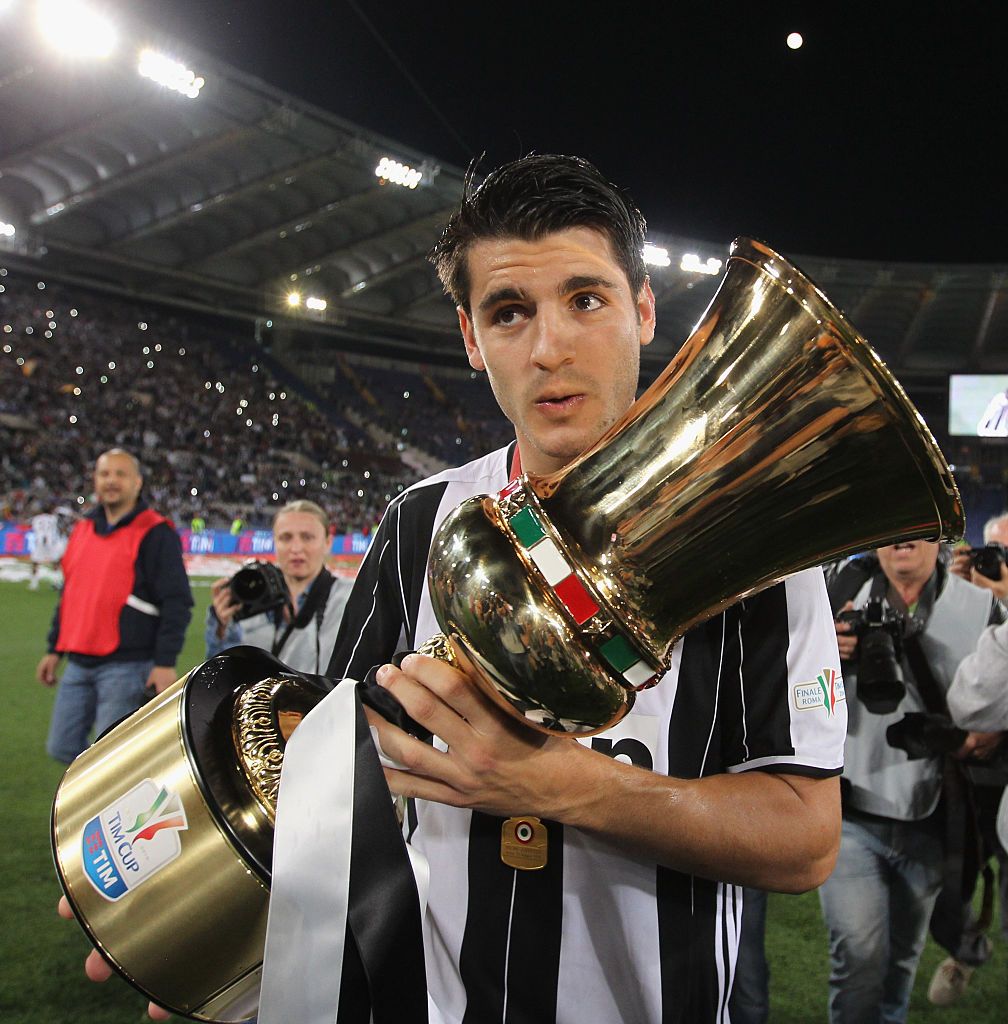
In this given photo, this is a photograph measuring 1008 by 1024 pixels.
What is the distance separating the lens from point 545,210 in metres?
1.07

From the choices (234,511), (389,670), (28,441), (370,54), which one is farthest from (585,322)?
(28,441)

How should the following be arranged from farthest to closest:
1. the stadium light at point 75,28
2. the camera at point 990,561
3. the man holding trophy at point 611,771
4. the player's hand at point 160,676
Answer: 1. the stadium light at point 75,28
2. the player's hand at point 160,676
3. the camera at point 990,561
4. the man holding trophy at point 611,771

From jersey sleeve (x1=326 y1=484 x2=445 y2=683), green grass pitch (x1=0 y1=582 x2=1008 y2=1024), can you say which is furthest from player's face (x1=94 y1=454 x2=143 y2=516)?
jersey sleeve (x1=326 y1=484 x2=445 y2=683)

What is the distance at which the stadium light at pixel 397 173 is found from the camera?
63.7ft

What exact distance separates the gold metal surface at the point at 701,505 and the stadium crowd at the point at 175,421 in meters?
20.8

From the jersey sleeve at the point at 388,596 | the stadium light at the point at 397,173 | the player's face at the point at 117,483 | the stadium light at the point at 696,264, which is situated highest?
the stadium light at the point at 397,173

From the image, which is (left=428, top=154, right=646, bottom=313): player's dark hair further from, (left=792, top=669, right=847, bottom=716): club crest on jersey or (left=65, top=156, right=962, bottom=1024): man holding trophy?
(left=792, top=669, right=847, bottom=716): club crest on jersey

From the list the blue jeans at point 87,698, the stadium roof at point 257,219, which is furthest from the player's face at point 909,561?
the stadium roof at point 257,219

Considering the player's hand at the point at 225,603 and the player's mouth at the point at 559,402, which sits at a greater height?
the player's mouth at the point at 559,402

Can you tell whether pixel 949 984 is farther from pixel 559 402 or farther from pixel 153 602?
pixel 153 602

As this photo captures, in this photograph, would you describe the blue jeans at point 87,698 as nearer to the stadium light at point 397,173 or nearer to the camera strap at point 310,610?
the camera strap at point 310,610

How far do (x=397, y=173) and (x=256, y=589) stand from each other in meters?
18.3

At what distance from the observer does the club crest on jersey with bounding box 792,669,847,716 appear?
1.03 m

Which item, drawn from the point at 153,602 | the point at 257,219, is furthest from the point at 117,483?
the point at 257,219
